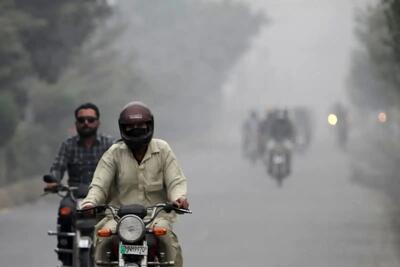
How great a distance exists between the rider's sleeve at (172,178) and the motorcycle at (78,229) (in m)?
2.64

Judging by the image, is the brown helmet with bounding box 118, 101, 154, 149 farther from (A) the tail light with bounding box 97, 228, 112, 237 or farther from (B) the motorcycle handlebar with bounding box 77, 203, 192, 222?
(A) the tail light with bounding box 97, 228, 112, 237

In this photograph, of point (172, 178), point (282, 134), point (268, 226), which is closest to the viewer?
point (172, 178)

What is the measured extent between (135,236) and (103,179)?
0.92m

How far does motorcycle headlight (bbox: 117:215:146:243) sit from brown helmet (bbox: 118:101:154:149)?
768mm

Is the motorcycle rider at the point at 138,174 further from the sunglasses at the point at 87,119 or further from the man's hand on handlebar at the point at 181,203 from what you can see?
the sunglasses at the point at 87,119

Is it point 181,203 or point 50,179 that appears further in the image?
point 50,179

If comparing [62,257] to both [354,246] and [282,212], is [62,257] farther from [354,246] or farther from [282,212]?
[282,212]

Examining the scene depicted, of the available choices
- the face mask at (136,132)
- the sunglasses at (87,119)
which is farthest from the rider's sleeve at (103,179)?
the sunglasses at (87,119)

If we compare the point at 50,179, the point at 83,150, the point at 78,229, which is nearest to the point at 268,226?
the point at 83,150

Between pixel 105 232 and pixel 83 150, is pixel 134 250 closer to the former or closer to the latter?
pixel 105 232

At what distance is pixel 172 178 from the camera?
27.4 feet

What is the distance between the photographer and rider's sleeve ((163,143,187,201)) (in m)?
8.23

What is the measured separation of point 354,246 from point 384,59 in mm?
18016

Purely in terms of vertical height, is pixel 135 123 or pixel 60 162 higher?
pixel 60 162
